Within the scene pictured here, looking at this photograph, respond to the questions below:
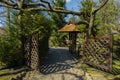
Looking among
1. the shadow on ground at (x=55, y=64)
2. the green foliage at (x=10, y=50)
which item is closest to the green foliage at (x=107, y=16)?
the shadow on ground at (x=55, y=64)

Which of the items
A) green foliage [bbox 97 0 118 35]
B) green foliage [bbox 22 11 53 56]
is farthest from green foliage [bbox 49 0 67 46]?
green foliage [bbox 22 11 53 56]

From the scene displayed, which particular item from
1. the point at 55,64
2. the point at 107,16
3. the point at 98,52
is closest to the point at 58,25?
the point at 107,16

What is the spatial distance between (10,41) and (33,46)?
1.16 m

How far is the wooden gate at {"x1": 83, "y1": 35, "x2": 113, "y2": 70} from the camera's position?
8423mm

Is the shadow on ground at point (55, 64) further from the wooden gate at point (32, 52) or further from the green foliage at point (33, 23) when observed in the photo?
the green foliage at point (33, 23)

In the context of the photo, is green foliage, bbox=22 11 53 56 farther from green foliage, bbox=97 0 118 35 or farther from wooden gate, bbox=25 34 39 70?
green foliage, bbox=97 0 118 35

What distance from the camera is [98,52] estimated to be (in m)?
9.66

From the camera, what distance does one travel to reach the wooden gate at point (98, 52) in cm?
842

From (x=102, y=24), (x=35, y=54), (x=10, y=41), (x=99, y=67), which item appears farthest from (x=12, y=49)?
(x=102, y=24)

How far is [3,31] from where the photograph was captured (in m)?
9.67

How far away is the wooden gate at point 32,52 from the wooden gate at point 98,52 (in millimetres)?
2774

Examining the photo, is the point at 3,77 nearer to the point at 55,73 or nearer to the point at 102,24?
the point at 55,73

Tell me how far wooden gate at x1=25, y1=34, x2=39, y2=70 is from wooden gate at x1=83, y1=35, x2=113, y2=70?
277 cm

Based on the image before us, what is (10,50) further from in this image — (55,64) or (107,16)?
(107,16)
